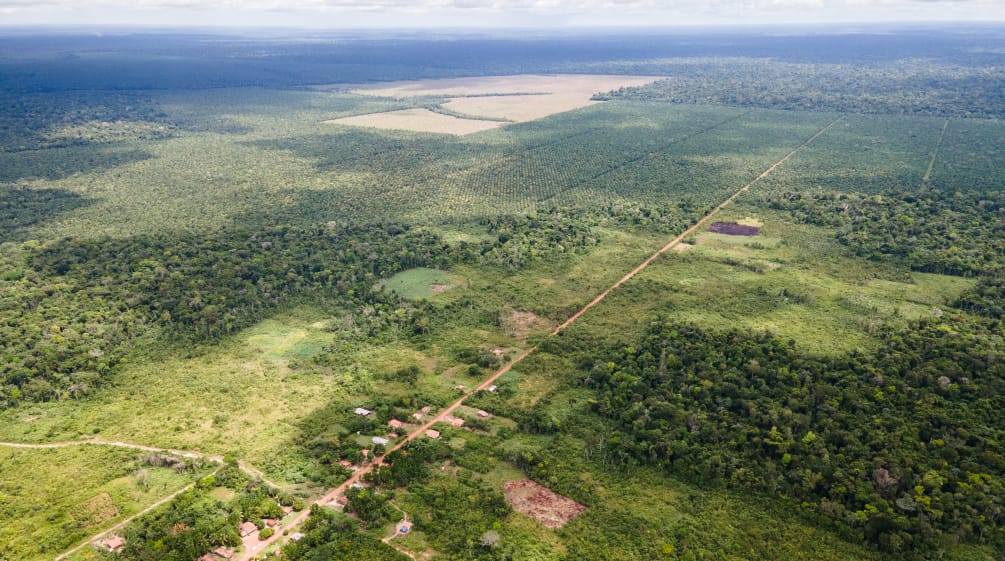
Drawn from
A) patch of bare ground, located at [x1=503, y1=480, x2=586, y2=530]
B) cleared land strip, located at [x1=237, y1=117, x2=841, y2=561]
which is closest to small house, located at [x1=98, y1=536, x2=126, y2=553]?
cleared land strip, located at [x1=237, y1=117, x2=841, y2=561]

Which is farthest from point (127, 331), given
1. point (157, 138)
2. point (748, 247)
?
point (157, 138)

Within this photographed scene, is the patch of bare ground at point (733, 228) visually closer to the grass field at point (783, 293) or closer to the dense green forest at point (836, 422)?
the grass field at point (783, 293)

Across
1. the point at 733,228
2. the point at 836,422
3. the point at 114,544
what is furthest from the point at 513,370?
the point at 733,228

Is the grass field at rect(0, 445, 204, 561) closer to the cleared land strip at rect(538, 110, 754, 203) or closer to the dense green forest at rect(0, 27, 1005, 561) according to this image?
the dense green forest at rect(0, 27, 1005, 561)

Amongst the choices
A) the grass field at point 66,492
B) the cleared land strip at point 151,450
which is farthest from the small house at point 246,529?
the grass field at point 66,492

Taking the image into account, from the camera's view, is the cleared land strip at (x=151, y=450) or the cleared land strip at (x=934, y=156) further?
the cleared land strip at (x=934, y=156)

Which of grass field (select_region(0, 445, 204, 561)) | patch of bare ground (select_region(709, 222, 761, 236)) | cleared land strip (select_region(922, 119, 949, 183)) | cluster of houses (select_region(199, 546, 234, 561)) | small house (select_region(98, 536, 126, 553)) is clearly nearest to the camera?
cluster of houses (select_region(199, 546, 234, 561))
